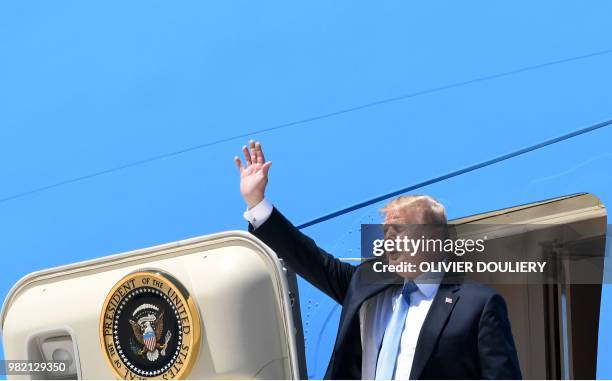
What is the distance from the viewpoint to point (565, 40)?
2713mm

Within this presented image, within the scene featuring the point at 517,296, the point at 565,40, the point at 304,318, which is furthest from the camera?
the point at 304,318

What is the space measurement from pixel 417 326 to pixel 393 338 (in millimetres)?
63

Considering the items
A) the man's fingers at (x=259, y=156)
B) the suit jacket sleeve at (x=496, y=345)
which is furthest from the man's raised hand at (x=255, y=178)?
the suit jacket sleeve at (x=496, y=345)

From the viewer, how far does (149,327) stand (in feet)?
6.27

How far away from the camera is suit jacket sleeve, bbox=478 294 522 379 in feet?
6.35

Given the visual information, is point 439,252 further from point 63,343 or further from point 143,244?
point 143,244

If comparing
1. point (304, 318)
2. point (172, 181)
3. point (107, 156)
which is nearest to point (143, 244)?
point (172, 181)

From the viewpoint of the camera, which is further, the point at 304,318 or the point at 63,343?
the point at 304,318

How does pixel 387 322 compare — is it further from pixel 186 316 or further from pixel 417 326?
pixel 186 316

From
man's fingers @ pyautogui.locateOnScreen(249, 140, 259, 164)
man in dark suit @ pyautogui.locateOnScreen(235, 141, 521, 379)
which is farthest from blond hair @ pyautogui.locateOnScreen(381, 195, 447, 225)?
man's fingers @ pyautogui.locateOnScreen(249, 140, 259, 164)

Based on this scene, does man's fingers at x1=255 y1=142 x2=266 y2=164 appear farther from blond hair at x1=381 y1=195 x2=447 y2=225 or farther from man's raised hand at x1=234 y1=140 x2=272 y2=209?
blond hair at x1=381 y1=195 x2=447 y2=225

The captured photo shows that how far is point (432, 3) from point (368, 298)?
1.33 m

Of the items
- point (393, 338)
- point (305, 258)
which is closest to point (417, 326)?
point (393, 338)

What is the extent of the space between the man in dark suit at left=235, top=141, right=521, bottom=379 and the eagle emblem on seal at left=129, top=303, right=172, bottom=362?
0.44 metres
